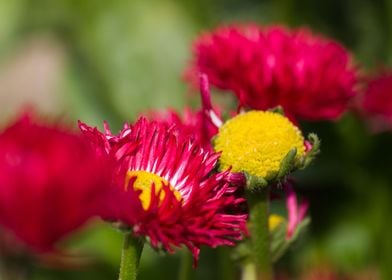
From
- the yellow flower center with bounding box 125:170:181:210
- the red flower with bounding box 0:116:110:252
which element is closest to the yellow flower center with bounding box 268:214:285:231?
the yellow flower center with bounding box 125:170:181:210

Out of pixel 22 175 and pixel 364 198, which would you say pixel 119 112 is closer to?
pixel 364 198

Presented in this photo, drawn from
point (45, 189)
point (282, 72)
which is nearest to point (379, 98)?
point (282, 72)

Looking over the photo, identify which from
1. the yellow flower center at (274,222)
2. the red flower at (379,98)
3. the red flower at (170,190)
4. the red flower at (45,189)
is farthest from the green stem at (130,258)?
the red flower at (379,98)

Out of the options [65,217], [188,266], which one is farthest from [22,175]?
[188,266]

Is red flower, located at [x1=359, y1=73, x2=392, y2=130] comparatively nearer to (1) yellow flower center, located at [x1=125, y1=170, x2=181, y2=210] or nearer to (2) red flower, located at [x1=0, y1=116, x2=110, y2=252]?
(1) yellow flower center, located at [x1=125, y1=170, x2=181, y2=210]

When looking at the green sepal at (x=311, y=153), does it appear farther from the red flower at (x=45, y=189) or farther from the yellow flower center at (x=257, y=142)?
the red flower at (x=45, y=189)

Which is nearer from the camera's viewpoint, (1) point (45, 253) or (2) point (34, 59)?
(1) point (45, 253)

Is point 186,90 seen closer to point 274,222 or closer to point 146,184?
point 274,222
